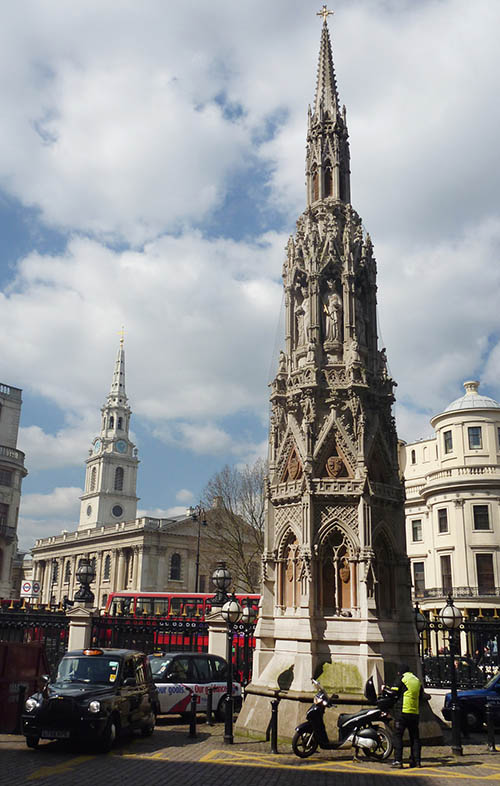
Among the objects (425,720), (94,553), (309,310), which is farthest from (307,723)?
(94,553)

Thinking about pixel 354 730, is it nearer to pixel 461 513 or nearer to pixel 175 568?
pixel 461 513

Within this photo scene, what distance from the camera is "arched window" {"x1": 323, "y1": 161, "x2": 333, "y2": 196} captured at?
2047 cm

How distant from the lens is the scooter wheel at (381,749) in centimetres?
1314

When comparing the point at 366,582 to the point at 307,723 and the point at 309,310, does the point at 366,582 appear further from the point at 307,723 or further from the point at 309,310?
the point at 309,310

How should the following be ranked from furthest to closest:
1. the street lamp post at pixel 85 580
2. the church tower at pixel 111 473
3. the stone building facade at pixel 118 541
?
the church tower at pixel 111 473 → the stone building facade at pixel 118 541 → the street lamp post at pixel 85 580

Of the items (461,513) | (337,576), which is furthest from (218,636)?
(461,513)

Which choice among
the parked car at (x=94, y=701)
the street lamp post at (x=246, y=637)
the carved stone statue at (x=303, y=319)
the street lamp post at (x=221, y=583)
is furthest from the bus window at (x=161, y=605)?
the carved stone statue at (x=303, y=319)

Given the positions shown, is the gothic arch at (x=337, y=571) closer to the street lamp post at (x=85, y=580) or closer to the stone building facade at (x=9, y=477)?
the street lamp post at (x=85, y=580)

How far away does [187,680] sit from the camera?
1856cm

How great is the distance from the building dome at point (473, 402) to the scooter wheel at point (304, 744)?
37513 millimetres

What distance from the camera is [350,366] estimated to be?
57.6 feet

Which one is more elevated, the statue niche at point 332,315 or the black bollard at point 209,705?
the statue niche at point 332,315

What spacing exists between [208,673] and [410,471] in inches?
1501

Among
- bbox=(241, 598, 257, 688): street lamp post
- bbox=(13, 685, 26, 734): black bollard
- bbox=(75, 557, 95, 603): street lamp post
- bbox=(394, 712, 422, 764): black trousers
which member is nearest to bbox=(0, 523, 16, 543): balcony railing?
bbox=(75, 557, 95, 603): street lamp post
